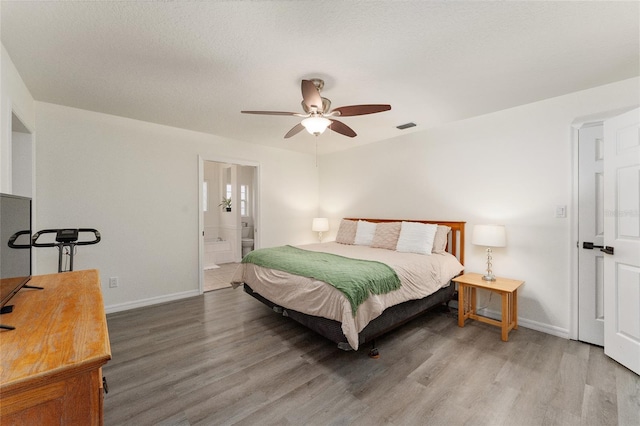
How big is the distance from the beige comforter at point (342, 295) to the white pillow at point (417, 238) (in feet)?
0.51

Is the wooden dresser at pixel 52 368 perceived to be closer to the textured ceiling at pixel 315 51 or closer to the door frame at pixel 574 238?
the textured ceiling at pixel 315 51

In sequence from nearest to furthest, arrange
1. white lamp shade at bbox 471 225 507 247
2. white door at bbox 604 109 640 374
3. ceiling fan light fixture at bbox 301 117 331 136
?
white door at bbox 604 109 640 374 < ceiling fan light fixture at bbox 301 117 331 136 < white lamp shade at bbox 471 225 507 247

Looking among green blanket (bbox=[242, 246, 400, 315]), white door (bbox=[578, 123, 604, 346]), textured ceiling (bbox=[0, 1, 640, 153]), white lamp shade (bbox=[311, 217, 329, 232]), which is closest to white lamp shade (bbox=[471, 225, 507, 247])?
white door (bbox=[578, 123, 604, 346])

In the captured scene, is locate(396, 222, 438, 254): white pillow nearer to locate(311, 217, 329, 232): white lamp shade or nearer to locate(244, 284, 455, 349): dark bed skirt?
locate(244, 284, 455, 349): dark bed skirt

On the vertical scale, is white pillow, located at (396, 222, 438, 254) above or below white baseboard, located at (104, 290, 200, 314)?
above

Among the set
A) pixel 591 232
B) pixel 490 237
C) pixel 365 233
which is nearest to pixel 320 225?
pixel 365 233

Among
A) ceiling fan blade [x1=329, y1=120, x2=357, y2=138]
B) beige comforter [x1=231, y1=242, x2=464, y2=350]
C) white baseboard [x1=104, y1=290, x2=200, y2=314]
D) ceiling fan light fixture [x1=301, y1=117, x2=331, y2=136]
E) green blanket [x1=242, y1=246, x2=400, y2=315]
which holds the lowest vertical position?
white baseboard [x1=104, y1=290, x2=200, y2=314]

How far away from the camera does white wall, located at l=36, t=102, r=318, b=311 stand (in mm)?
3049

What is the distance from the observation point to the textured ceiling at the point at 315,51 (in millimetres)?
1612

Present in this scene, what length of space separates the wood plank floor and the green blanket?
0.60m

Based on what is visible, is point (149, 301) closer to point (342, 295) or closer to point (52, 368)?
point (342, 295)

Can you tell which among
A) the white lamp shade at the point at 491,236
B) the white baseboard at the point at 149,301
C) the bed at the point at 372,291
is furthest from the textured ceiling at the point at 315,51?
the white baseboard at the point at 149,301

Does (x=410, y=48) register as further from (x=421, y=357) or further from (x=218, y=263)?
(x=218, y=263)

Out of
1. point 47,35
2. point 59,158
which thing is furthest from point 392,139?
point 59,158
